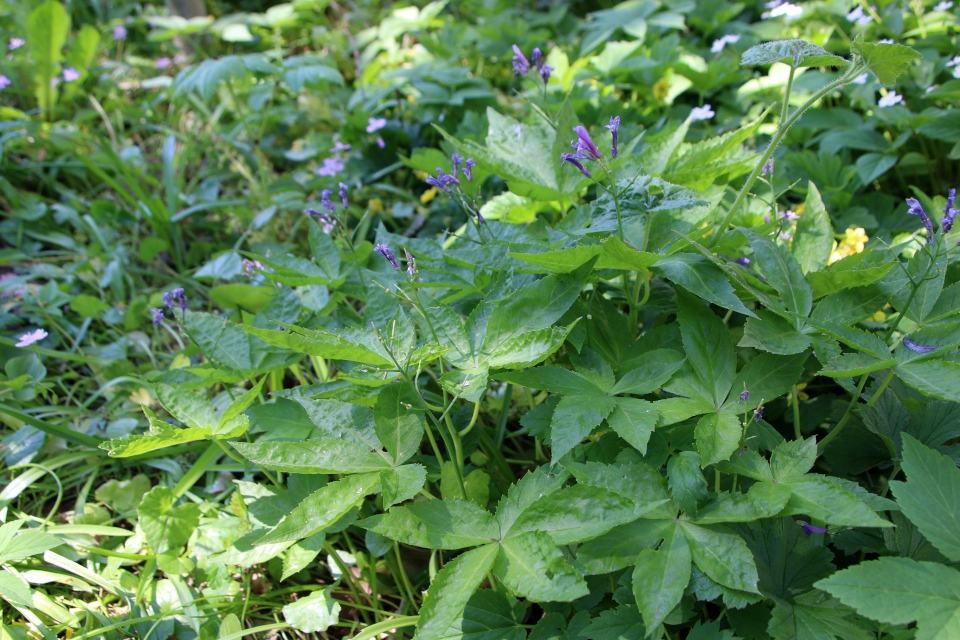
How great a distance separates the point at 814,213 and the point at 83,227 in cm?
310

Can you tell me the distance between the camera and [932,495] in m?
1.00

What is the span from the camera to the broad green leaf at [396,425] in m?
1.18

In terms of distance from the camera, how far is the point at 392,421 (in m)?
1.19

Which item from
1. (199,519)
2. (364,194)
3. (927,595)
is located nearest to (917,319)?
(927,595)

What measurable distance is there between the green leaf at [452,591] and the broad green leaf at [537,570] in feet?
0.10

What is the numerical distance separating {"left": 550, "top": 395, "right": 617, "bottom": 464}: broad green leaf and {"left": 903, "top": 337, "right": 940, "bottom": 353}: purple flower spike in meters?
0.58

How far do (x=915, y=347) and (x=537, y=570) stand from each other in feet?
2.81

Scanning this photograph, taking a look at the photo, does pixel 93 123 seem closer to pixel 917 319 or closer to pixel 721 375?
pixel 721 375

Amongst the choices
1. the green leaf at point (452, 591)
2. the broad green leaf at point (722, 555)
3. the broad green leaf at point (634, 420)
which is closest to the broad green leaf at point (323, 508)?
the green leaf at point (452, 591)

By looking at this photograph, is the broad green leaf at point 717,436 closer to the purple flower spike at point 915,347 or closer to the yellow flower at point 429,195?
the purple flower spike at point 915,347

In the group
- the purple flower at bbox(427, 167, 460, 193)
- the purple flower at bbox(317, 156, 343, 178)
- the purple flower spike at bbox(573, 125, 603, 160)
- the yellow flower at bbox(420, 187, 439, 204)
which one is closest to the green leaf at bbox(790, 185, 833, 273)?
the purple flower spike at bbox(573, 125, 603, 160)

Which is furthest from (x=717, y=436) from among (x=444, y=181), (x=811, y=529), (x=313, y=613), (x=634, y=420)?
(x=313, y=613)

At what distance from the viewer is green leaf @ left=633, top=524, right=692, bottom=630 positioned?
1.00 meters

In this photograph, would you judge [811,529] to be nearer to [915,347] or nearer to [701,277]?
[915,347]
